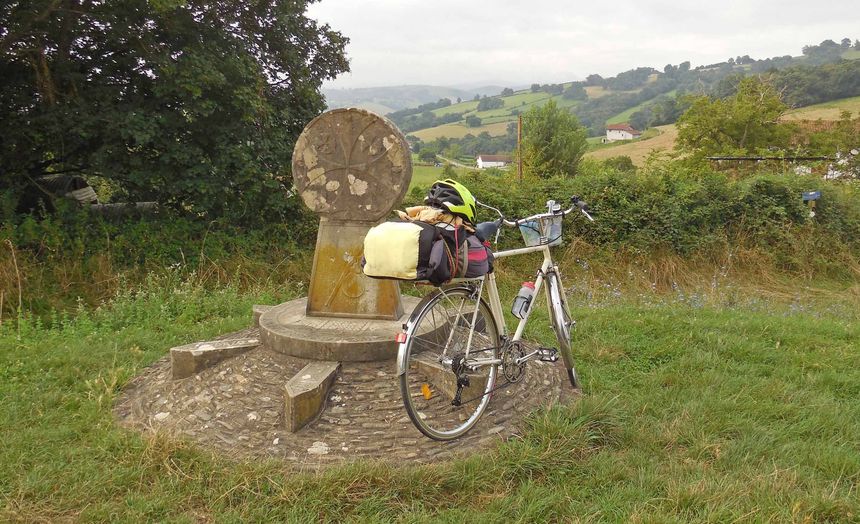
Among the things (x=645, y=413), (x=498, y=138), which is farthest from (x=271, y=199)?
(x=498, y=138)

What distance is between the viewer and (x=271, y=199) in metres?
8.57

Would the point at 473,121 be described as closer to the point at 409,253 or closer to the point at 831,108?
the point at 831,108

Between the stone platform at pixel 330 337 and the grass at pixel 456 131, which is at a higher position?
the grass at pixel 456 131

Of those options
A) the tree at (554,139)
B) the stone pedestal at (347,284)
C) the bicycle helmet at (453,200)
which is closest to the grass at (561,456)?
the bicycle helmet at (453,200)

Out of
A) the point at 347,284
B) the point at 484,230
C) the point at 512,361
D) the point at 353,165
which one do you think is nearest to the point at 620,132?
the point at 353,165

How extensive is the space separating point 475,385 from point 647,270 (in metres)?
6.99

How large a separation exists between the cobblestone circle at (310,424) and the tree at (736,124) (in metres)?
20.7

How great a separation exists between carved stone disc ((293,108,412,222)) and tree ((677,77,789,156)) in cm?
2002

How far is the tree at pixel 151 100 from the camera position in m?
7.23

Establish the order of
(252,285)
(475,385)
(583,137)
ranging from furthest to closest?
(583,137) → (252,285) → (475,385)

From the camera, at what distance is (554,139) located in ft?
94.4

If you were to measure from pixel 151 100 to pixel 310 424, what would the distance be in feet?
21.0

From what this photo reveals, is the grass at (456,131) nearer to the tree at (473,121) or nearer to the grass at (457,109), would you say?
the tree at (473,121)

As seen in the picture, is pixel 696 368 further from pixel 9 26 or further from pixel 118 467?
pixel 9 26
